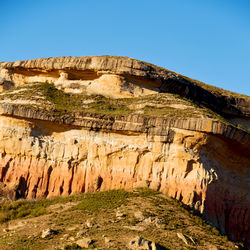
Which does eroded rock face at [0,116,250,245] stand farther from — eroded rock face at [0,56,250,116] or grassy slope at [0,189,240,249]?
eroded rock face at [0,56,250,116]

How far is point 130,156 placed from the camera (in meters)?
33.0

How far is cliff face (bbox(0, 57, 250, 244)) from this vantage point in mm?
31781

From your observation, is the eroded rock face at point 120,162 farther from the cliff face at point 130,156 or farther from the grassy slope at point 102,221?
the grassy slope at point 102,221

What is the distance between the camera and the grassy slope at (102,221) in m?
23.6

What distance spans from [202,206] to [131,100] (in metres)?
11.6

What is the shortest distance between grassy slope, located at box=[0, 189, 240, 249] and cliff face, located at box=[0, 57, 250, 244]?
165cm

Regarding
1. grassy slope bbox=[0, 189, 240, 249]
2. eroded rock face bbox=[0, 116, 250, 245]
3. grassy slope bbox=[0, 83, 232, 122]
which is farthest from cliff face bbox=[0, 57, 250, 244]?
grassy slope bbox=[0, 189, 240, 249]

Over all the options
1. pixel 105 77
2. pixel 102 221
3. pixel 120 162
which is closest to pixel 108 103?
pixel 105 77

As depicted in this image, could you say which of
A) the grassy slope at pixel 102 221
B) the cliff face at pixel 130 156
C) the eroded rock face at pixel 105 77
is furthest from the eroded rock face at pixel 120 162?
the eroded rock face at pixel 105 77

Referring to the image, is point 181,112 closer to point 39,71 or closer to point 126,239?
point 126,239

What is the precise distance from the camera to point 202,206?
3141 cm

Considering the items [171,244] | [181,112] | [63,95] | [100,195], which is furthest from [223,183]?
[63,95]

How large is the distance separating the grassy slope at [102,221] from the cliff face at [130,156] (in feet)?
5.40

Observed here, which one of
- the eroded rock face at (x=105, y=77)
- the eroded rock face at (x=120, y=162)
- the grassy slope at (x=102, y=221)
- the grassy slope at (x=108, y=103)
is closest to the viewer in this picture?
the grassy slope at (x=102, y=221)
